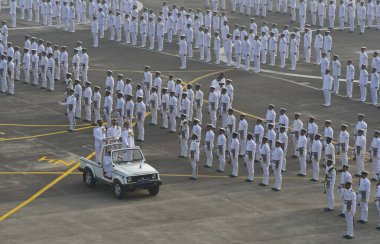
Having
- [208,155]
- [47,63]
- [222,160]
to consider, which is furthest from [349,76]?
[47,63]

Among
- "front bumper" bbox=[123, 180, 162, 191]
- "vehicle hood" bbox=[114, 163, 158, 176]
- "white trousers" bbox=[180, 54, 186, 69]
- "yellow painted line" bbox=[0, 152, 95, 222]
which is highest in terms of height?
"white trousers" bbox=[180, 54, 186, 69]

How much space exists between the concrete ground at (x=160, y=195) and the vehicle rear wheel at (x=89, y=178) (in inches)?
13.1

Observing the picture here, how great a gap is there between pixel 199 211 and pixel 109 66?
1144 inches

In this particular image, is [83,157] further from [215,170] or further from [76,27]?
[76,27]

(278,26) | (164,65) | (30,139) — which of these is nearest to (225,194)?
(30,139)

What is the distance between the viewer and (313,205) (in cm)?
4281

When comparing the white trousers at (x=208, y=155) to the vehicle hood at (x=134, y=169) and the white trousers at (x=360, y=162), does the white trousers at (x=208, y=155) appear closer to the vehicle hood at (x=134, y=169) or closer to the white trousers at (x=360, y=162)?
the vehicle hood at (x=134, y=169)

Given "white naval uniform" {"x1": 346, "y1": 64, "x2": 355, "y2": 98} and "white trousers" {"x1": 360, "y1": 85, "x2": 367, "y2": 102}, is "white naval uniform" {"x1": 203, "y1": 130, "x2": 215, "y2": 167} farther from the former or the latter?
"white naval uniform" {"x1": 346, "y1": 64, "x2": 355, "y2": 98}

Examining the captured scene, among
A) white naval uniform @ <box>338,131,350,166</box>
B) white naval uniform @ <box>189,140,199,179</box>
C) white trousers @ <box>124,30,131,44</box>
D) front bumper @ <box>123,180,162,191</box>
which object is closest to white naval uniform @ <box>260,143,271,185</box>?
white naval uniform @ <box>189,140,199,179</box>

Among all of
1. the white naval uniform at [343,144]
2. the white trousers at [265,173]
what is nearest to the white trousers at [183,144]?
the white trousers at [265,173]

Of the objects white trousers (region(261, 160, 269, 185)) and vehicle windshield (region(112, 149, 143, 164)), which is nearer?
vehicle windshield (region(112, 149, 143, 164))

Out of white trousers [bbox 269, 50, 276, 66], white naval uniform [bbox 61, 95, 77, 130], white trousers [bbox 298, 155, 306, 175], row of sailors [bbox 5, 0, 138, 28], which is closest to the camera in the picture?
white trousers [bbox 298, 155, 306, 175]

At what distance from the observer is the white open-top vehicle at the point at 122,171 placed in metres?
42.8

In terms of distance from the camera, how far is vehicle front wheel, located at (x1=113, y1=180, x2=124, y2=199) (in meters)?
42.8
